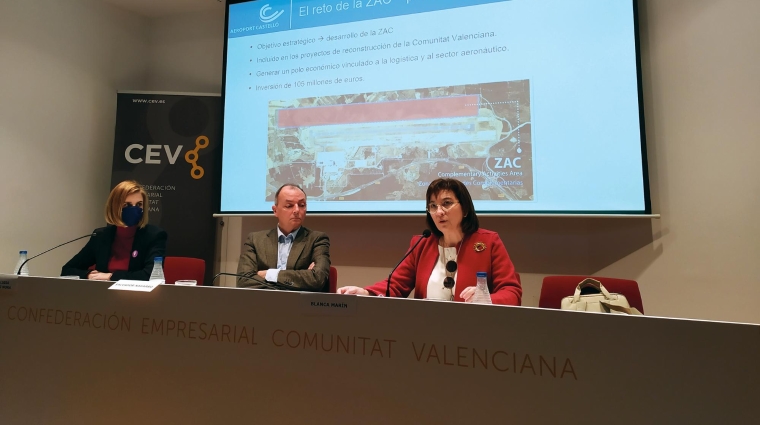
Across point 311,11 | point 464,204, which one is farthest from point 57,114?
point 464,204

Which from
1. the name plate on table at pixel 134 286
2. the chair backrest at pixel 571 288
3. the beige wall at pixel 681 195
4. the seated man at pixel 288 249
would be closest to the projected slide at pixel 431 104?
the beige wall at pixel 681 195

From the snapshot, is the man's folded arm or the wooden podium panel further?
the man's folded arm

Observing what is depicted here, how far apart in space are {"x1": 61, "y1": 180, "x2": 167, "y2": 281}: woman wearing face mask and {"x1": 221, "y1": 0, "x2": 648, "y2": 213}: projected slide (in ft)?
3.02

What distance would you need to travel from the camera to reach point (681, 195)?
2.49 meters

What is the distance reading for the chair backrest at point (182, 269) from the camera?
2453 mm

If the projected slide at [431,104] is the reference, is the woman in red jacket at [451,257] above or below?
below

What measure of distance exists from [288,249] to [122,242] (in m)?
0.90

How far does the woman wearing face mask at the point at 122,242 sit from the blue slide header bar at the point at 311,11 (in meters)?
1.63

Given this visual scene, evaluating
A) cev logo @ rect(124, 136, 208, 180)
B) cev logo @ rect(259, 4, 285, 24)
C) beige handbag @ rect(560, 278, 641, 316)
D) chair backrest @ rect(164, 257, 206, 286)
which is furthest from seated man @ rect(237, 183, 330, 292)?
cev logo @ rect(259, 4, 285, 24)

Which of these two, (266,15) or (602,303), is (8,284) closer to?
(602,303)

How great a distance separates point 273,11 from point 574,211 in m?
2.57

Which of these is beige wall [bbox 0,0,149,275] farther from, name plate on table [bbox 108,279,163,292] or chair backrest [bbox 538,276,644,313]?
chair backrest [bbox 538,276,644,313]

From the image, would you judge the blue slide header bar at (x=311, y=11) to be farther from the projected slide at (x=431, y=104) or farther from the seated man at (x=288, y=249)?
the seated man at (x=288, y=249)

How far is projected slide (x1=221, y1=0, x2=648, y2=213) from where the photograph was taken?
2.49 metres
